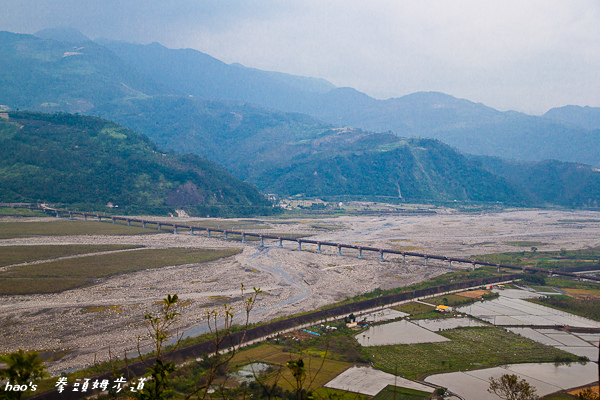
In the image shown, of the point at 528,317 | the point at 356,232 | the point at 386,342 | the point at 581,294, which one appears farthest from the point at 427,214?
the point at 386,342

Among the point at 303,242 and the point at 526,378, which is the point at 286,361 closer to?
the point at 526,378

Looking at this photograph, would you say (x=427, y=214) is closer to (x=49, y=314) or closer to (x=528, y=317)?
(x=528, y=317)

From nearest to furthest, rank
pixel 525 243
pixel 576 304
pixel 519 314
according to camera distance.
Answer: pixel 519 314 → pixel 576 304 → pixel 525 243

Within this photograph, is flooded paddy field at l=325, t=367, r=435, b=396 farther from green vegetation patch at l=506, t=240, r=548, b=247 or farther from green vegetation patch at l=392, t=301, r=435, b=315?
green vegetation patch at l=506, t=240, r=548, b=247

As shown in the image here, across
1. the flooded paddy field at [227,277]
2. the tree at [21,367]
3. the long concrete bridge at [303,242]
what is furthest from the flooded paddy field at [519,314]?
the tree at [21,367]

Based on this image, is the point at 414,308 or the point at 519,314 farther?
the point at 414,308

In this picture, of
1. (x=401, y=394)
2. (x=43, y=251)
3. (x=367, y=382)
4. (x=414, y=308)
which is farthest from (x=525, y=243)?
(x=43, y=251)
